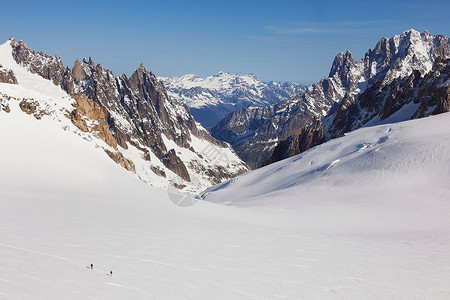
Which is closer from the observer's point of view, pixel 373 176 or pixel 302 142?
pixel 373 176

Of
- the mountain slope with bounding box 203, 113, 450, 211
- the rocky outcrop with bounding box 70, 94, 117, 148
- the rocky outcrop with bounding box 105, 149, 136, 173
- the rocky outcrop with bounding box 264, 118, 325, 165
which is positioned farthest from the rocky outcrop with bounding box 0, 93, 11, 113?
the rocky outcrop with bounding box 264, 118, 325, 165

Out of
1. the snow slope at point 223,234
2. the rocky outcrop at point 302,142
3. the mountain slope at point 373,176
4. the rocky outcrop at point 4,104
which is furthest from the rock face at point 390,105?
the rocky outcrop at point 4,104

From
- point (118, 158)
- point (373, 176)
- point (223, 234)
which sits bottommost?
point (223, 234)

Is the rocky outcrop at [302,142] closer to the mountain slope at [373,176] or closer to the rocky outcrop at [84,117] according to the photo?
the mountain slope at [373,176]

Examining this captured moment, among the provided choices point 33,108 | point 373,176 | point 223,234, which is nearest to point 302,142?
point 373,176

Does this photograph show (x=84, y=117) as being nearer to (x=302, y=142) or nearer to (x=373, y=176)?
(x=373, y=176)

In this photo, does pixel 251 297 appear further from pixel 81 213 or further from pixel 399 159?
pixel 399 159
